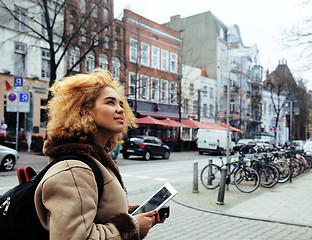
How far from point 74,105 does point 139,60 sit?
1226 inches

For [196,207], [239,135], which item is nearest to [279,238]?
[196,207]

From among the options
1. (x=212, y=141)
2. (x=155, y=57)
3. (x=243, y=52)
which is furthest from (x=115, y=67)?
(x=243, y=52)

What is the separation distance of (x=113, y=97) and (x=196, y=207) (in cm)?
584

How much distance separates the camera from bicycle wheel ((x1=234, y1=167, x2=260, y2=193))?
32.0ft

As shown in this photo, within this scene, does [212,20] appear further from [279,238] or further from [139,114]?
[279,238]

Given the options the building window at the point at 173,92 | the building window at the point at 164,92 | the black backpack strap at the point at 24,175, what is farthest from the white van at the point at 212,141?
the black backpack strap at the point at 24,175

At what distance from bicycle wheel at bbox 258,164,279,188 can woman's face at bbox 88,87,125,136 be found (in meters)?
9.48

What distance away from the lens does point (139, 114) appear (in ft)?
112

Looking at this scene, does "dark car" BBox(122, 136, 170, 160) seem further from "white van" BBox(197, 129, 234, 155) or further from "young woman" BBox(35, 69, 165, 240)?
"young woman" BBox(35, 69, 165, 240)

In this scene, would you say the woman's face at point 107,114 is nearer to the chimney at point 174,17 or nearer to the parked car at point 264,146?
the parked car at point 264,146

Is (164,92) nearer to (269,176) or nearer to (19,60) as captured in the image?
(19,60)

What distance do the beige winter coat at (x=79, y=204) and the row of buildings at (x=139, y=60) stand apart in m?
7.73

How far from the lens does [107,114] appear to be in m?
1.90

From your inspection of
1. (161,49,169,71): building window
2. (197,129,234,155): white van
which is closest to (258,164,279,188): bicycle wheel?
(197,129,234,155): white van
